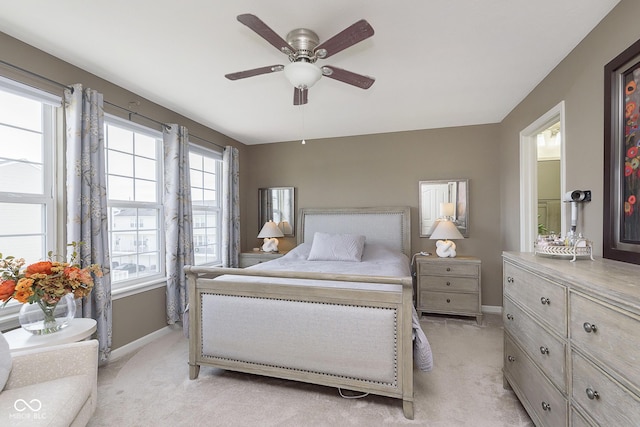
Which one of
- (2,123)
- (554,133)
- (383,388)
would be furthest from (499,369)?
(2,123)

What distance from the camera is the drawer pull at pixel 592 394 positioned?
1.13 m

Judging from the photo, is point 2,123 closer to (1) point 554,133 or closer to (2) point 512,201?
(2) point 512,201

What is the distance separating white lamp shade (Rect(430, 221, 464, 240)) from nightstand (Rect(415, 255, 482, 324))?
0.91 ft

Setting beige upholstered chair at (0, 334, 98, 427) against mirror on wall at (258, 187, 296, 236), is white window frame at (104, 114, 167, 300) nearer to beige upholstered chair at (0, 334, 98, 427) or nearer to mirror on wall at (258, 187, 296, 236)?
beige upholstered chair at (0, 334, 98, 427)

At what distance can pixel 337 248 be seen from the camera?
12.0ft

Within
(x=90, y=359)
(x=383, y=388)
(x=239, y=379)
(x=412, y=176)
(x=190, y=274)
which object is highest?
(x=412, y=176)

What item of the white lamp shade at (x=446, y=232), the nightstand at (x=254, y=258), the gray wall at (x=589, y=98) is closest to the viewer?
the gray wall at (x=589, y=98)

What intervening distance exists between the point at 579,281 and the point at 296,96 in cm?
203

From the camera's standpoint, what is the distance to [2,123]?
83.9 inches

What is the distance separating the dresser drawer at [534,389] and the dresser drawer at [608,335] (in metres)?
0.37

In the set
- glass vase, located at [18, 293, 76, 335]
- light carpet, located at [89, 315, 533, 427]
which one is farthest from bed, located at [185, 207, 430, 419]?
glass vase, located at [18, 293, 76, 335]

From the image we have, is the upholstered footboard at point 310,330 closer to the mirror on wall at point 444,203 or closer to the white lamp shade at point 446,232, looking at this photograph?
the white lamp shade at point 446,232

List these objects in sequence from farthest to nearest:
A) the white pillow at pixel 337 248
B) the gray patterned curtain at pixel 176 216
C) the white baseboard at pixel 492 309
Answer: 1. the white baseboard at pixel 492 309
2. the white pillow at pixel 337 248
3. the gray patterned curtain at pixel 176 216

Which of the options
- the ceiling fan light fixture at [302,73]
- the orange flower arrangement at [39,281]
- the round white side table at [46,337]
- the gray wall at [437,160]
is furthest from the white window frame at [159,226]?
the ceiling fan light fixture at [302,73]
